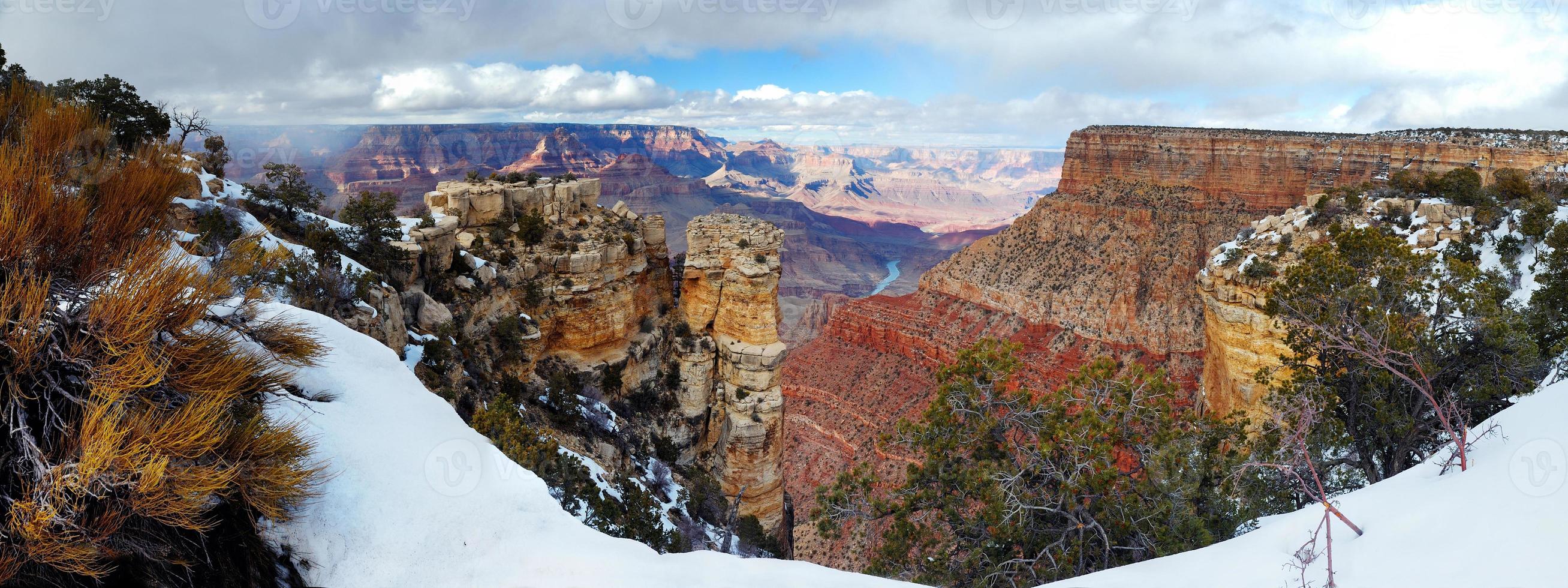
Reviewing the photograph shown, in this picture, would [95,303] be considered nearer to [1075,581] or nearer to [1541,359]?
[1075,581]

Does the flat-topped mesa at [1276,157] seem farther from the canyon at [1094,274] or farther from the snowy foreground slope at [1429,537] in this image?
the snowy foreground slope at [1429,537]

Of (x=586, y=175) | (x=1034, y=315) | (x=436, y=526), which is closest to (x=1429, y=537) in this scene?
(x=436, y=526)

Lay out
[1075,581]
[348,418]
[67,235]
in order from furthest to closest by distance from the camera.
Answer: [348,418] → [1075,581] → [67,235]

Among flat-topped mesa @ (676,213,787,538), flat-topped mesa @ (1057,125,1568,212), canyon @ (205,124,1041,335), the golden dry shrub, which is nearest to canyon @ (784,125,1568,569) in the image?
flat-topped mesa @ (1057,125,1568,212)

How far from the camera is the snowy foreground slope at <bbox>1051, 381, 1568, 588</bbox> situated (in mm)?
3891

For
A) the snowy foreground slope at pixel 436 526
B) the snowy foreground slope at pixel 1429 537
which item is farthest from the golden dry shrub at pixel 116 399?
the snowy foreground slope at pixel 1429 537

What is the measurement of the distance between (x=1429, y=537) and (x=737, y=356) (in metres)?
14.9

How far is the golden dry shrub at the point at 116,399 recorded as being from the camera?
11.7 ft

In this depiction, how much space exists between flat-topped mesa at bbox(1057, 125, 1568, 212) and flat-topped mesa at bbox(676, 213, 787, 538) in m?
36.4

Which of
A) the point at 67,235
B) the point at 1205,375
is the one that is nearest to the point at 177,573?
the point at 67,235

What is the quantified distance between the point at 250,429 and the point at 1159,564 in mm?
6770

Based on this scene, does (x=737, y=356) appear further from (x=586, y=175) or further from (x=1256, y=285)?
(x=586, y=175)

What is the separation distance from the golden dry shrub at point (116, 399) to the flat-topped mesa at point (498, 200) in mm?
11296

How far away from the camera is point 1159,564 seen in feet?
17.9
